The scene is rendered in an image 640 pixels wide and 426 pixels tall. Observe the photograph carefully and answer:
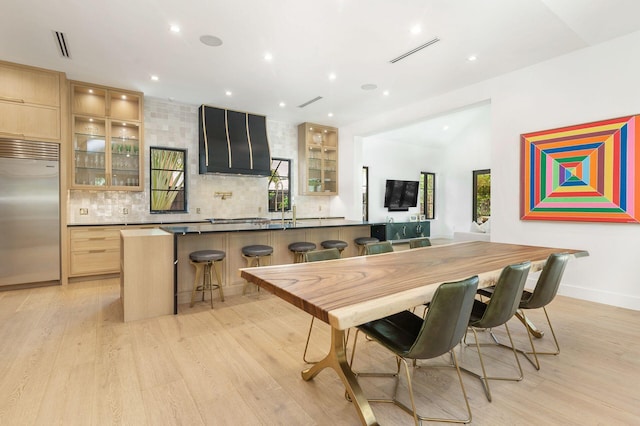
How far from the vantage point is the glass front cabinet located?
15.9 ft

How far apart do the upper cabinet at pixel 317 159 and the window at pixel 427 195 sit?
364cm

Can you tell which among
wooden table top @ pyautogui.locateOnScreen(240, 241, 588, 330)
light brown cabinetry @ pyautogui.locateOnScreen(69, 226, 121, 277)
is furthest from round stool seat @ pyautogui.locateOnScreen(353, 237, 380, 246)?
light brown cabinetry @ pyautogui.locateOnScreen(69, 226, 121, 277)

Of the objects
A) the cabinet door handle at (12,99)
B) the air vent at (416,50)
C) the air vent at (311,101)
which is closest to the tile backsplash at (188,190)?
the air vent at (311,101)

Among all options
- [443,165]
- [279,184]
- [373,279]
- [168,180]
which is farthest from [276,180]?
[443,165]

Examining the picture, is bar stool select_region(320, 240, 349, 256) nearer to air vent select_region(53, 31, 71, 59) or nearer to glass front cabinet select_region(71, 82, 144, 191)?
glass front cabinet select_region(71, 82, 144, 191)

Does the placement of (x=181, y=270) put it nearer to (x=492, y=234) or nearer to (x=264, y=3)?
(x=264, y=3)

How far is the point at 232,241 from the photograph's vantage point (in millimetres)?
4113

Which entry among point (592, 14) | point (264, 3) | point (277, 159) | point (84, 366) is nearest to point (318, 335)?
point (84, 366)

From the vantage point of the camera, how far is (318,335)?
283 cm

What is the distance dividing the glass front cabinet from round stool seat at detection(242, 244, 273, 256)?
254cm

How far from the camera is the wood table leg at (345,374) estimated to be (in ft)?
5.40

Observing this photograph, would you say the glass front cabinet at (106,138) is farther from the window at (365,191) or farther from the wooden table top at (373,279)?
the window at (365,191)

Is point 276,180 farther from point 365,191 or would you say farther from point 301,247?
point 365,191

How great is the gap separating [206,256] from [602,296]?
4598 millimetres
